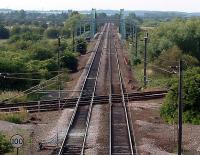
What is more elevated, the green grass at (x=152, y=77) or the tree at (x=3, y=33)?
the green grass at (x=152, y=77)

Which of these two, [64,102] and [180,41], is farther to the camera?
[180,41]

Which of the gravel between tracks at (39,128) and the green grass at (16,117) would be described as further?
the green grass at (16,117)

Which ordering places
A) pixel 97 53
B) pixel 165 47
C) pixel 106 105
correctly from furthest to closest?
pixel 97 53, pixel 165 47, pixel 106 105

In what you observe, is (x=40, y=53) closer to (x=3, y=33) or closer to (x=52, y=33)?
(x=52, y=33)

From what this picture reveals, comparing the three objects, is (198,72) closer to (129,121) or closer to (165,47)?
(129,121)

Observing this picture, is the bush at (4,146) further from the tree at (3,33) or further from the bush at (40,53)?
the tree at (3,33)

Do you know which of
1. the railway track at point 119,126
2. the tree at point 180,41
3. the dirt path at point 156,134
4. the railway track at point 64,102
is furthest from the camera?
the tree at point 180,41

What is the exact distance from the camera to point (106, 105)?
3681 cm

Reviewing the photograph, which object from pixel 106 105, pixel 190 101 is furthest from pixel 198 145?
pixel 106 105

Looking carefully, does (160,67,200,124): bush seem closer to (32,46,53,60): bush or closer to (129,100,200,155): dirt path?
(129,100,200,155): dirt path

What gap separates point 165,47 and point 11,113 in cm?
3664

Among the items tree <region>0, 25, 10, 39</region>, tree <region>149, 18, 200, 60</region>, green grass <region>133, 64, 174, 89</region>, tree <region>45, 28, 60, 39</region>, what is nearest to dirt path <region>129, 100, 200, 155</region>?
green grass <region>133, 64, 174, 89</region>

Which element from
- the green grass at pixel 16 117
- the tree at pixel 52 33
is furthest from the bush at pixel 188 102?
the tree at pixel 52 33

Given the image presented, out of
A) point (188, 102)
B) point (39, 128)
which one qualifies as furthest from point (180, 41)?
point (39, 128)
